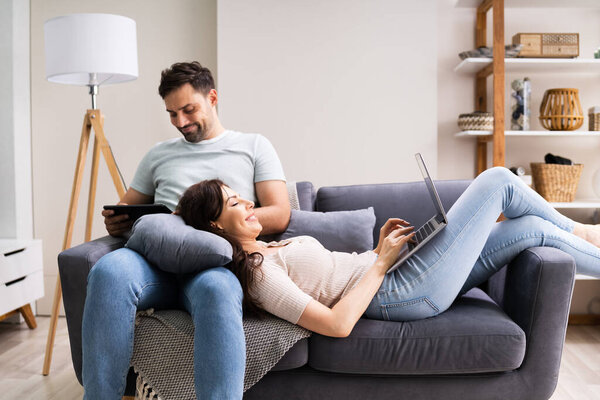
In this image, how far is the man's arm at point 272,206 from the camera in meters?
2.22

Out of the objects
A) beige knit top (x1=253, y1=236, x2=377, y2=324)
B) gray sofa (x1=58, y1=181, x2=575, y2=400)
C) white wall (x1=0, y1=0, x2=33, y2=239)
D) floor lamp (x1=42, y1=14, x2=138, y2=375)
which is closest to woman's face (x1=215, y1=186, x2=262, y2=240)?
beige knit top (x1=253, y1=236, x2=377, y2=324)

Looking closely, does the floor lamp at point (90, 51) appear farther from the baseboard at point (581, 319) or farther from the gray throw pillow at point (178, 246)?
the baseboard at point (581, 319)

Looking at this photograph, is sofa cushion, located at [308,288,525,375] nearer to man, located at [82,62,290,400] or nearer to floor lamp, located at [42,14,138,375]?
man, located at [82,62,290,400]

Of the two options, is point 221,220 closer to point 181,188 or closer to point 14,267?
point 181,188

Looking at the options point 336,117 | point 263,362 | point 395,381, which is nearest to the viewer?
point 263,362

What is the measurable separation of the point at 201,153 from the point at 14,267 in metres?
1.40

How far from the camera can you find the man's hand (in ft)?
6.89

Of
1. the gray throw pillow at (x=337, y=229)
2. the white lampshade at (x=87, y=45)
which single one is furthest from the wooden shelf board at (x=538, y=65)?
the white lampshade at (x=87, y=45)

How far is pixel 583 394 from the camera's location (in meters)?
2.28

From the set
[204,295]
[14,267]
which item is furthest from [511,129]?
[14,267]

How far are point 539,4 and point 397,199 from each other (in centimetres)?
160

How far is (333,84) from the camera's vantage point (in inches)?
129

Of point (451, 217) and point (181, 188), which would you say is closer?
point (451, 217)

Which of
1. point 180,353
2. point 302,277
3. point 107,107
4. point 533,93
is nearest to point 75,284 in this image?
point 180,353
